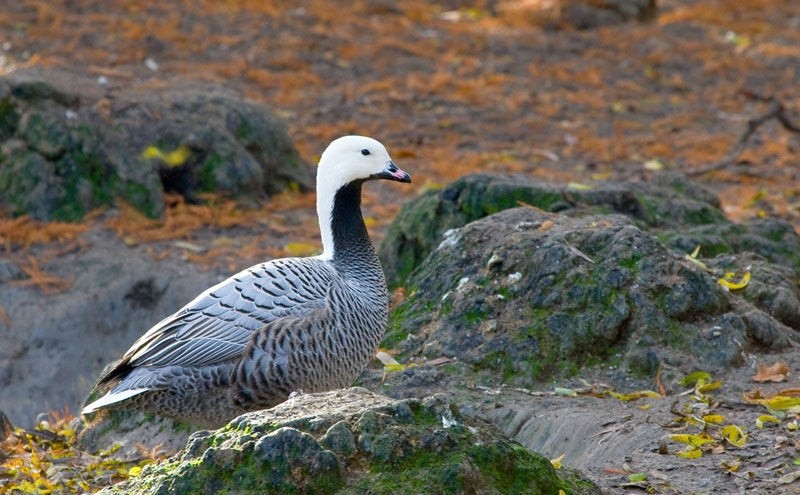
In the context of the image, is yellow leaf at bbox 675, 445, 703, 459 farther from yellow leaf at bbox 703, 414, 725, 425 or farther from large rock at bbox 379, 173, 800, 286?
large rock at bbox 379, 173, 800, 286

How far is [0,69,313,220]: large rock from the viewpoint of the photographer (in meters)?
10.3

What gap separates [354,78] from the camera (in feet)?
48.5

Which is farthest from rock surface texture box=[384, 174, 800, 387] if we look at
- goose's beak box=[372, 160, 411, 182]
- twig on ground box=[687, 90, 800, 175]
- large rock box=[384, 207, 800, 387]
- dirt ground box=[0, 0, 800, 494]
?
twig on ground box=[687, 90, 800, 175]

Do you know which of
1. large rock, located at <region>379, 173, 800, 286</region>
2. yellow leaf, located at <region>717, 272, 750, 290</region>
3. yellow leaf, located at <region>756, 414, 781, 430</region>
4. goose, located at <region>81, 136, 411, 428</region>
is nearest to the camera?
yellow leaf, located at <region>756, 414, 781, 430</region>

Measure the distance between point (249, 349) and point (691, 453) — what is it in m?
2.10

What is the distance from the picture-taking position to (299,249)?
387 inches

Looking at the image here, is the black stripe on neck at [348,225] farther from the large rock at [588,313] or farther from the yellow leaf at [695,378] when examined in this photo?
the yellow leaf at [695,378]

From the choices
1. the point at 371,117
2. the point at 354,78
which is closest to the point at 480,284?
the point at 371,117

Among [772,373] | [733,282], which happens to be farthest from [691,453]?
[733,282]

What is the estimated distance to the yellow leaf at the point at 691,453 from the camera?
5004 mm

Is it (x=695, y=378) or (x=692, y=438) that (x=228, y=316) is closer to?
(x=692, y=438)

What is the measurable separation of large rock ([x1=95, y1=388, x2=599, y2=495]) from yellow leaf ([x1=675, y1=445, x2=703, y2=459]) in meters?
1.09

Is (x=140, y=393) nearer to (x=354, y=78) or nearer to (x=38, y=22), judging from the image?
(x=354, y=78)

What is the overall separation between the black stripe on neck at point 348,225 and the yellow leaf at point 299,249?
133 inches
